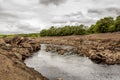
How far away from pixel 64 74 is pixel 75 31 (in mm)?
133841

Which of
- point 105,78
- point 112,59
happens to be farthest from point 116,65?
point 105,78

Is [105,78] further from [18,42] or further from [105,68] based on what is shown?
[18,42]

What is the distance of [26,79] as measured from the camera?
2569cm

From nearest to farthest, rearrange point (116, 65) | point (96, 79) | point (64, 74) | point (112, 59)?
point (96, 79) < point (64, 74) < point (116, 65) < point (112, 59)

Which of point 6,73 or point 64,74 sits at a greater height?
point 6,73

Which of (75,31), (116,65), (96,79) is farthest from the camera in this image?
(75,31)

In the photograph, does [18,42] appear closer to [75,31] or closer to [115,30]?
[115,30]

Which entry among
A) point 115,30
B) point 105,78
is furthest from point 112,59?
point 115,30

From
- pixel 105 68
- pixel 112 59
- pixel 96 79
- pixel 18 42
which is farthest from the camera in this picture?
pixel 18 42

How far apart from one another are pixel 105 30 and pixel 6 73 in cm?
11740

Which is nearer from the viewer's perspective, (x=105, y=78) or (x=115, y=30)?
(x=105, y=78)

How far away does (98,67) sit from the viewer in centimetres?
5172

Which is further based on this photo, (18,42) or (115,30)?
(115,30)

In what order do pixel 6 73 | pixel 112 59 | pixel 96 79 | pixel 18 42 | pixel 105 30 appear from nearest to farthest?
1. pixel 6 73
2. pixel 96 79
3. pixel 112 59
4. pixel 18 42
5. pixel 105 30
